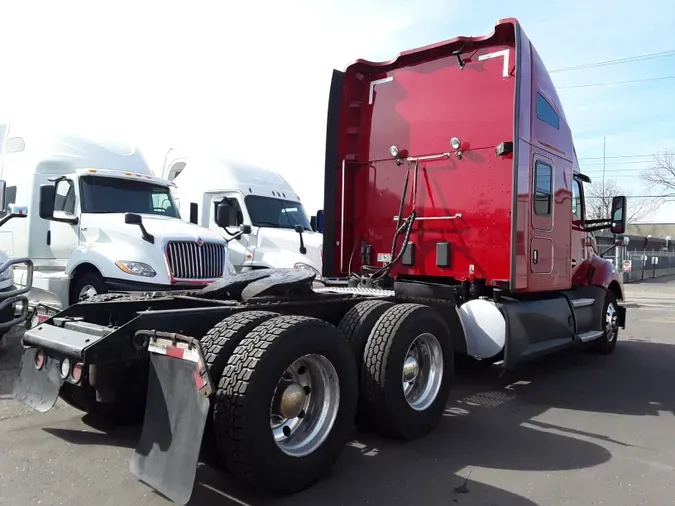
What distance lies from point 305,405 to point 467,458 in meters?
1.37

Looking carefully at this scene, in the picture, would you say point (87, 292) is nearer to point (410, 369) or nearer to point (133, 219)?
point (133, 219)

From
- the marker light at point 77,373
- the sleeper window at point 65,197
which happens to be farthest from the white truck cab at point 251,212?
the marker light at point 77,373

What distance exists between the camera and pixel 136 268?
7.84m

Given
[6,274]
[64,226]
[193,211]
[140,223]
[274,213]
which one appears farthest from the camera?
[274,213]

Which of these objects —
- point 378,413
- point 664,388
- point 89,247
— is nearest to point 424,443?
point 378,413

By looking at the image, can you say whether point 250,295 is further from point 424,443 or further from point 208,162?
point 208,162

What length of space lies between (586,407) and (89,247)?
697 cm

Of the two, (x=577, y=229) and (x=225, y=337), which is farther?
(x=577, y=229)

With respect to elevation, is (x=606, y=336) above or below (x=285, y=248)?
below

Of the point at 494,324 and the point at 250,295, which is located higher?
the point at 250,295

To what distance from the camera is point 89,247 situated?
8.32 metres

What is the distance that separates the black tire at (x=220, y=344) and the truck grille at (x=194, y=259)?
454 centimetres

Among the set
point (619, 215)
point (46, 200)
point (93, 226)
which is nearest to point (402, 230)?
point (619, 215)

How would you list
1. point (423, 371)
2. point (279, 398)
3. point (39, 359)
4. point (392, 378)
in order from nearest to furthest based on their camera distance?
point (279, 398) < point (39, 359) < point (392, 378) < point (423, 371)
